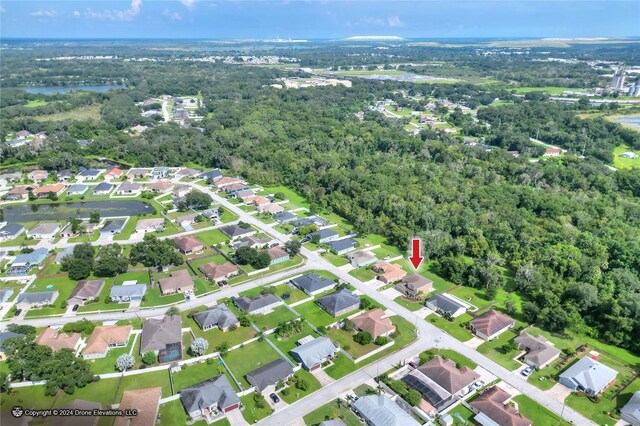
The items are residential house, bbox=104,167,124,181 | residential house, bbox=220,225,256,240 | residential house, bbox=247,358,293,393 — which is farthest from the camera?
residential house, bbox=104,167,124,181

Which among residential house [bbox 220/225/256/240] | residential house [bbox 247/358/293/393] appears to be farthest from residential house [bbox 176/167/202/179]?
residential house [bbox 247/358/293/393]

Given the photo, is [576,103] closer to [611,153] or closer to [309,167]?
[611,153]

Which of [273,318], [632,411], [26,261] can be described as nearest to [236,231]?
[273,318]

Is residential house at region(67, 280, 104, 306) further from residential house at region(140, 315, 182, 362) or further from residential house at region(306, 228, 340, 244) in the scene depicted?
residential house at region(306, 228, 340, 244)

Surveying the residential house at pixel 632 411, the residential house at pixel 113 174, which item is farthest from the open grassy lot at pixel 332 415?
the residential house at pixel 113 174

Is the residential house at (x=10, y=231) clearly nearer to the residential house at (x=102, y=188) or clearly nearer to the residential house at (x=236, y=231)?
the residential house at (x=102, y=188)

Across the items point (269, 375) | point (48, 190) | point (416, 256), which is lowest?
point (269, 375)

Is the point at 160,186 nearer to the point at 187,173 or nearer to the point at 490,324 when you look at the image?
the point at 187,173
